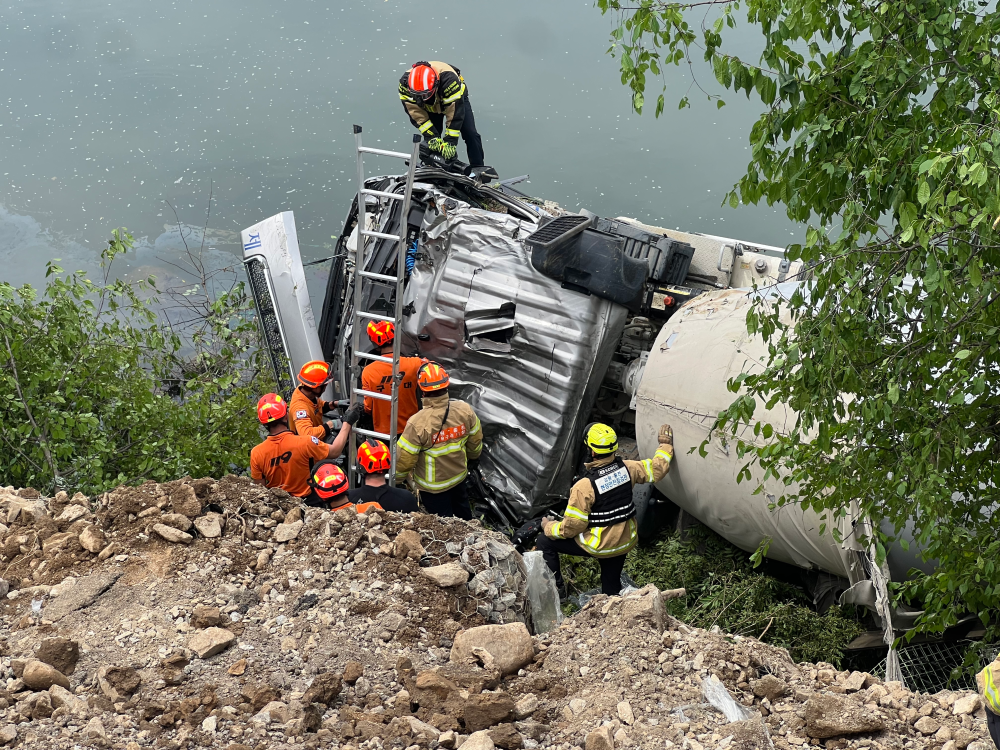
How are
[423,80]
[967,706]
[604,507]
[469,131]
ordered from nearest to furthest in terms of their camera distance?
[967,706] < [604,507] < [423,80] < [469,131]

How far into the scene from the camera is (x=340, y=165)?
13.9 metres

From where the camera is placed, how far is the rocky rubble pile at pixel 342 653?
3010 mm

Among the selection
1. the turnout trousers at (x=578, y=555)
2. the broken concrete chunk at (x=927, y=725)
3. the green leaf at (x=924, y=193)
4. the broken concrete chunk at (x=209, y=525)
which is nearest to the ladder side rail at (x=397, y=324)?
the turnout trousers at (x=578, y=555)

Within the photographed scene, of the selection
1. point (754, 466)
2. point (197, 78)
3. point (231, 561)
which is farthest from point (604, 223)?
point (197, 78)

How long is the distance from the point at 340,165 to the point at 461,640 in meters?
11.4

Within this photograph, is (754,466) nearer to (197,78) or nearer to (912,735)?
(912,735)

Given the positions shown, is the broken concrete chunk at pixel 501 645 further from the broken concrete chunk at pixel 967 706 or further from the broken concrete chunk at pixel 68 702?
the broken concrete chunk at pixel 967 706

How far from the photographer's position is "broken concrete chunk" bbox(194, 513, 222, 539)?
4.25 meters

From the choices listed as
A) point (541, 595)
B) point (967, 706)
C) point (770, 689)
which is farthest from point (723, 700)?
point (541, 595)

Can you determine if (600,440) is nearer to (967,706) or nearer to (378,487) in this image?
(378,487)

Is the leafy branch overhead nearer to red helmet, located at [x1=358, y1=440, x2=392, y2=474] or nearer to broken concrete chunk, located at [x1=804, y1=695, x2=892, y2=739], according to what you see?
broken concrete chunk, located at [x1=804, y1=695, x2=892, y2=739]

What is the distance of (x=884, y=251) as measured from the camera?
9.95ft

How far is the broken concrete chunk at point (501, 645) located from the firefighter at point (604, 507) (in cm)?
160

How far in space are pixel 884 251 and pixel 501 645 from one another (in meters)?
2.10
